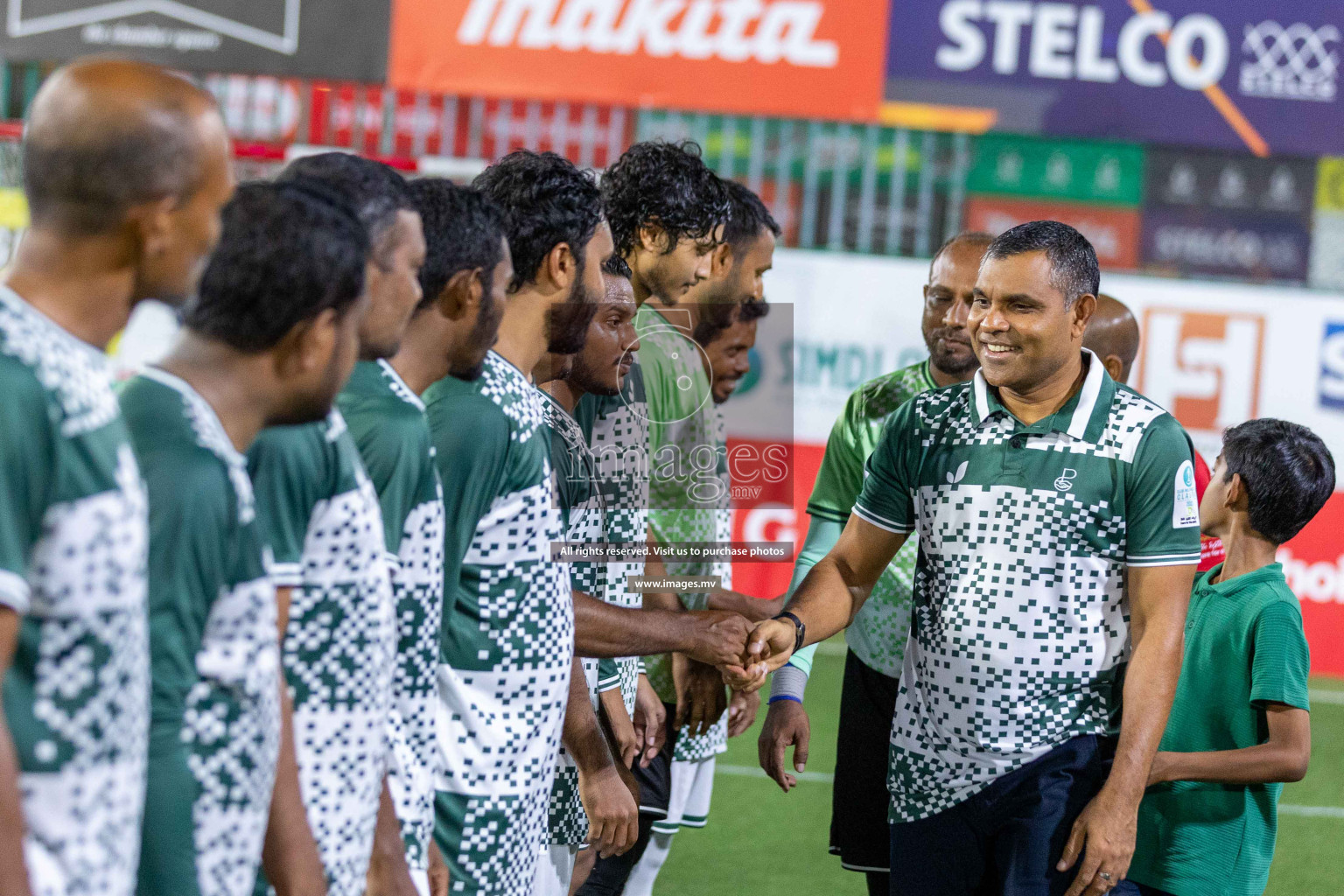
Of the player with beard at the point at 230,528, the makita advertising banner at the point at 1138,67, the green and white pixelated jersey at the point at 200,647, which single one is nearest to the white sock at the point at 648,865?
the player with beard at the point at 230,528

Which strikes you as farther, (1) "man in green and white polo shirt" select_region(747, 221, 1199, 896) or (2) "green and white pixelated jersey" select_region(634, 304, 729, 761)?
(2) "green and white pixelated jersey" select_region(634, 304, 729, 761)

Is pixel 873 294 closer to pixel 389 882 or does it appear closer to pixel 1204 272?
pixel 1204 272

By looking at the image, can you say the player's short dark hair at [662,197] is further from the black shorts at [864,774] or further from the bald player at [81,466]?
the bald player at [81,466]

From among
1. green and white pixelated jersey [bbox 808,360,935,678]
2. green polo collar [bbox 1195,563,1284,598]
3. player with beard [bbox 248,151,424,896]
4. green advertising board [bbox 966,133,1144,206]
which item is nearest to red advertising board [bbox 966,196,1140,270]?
green advertising board [bbox 966,133,1144,206]

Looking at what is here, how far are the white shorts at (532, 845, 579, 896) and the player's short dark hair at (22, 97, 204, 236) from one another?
1.67 metres

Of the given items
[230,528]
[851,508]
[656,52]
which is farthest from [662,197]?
[656,52]

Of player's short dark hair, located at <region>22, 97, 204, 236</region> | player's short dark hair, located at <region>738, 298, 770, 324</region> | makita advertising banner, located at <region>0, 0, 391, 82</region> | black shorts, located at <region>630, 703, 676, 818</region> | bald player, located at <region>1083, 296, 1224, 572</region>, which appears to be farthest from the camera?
makita advertising banner, located at <region>0, 0, 391, 82</region>

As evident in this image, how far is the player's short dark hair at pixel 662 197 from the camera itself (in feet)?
11.7

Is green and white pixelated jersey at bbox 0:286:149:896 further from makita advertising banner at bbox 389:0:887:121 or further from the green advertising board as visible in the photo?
the green advertising board

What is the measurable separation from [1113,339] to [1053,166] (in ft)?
14.6

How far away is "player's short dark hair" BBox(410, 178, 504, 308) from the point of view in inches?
88.7

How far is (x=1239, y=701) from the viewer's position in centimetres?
310

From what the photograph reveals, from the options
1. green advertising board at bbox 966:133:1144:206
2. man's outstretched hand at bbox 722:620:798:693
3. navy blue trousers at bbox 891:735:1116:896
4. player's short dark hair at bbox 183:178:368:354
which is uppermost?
green advertising board at bbox 966:133:1144:206

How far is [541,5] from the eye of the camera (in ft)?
27.7
